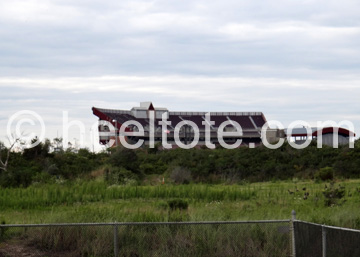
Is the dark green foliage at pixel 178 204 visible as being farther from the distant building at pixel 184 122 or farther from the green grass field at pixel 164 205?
the distant building at pixel 184 122

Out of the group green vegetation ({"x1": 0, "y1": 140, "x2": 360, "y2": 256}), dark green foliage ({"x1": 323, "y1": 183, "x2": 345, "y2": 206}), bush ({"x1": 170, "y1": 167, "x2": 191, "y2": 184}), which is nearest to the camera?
green vegetation ({"x1": 0, "y1": 140, "x2": 360, "y2": 256})

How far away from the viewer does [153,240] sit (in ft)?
53.7

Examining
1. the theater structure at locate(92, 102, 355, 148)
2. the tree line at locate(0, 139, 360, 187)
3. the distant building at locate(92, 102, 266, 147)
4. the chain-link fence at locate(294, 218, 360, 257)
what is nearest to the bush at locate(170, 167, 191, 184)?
the tree line at locate(0, 139, 360, 187)

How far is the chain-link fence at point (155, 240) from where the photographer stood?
1564 cm

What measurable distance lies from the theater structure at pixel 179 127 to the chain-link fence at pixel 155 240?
57048 millimetres

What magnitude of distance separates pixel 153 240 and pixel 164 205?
752cm

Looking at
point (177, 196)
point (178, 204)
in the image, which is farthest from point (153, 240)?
point (177, 196)

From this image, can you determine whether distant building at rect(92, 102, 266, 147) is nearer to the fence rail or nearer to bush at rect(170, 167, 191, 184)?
bush at rect(170, 167, 191, 184)

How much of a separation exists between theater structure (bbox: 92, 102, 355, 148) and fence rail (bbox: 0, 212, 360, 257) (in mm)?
57060

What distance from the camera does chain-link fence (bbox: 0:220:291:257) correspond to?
616 inches

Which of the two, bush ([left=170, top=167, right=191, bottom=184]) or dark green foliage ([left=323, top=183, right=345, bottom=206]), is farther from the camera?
bush ([left=170, top=167, right=191, bottom=184])

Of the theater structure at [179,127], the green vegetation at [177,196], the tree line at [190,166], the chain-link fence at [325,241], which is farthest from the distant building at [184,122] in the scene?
the chain-link fence at [325,241]

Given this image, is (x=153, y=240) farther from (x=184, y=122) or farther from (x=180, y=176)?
(x=184, y=122)

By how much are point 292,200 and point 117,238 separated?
1171 cm
